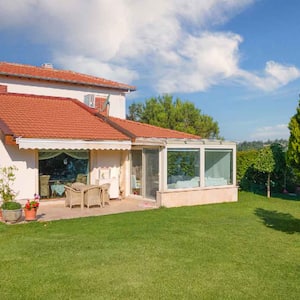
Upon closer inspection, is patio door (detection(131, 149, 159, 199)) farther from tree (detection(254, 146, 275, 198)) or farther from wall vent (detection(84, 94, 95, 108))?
tree (detection(254, 146, 275, 198))

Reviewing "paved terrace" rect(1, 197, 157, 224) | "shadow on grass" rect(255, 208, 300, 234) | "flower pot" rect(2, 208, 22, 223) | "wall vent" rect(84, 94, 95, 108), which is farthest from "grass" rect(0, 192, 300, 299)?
"wall vent" rect(84, 94, 95, 108)

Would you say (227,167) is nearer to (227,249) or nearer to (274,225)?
(274,225)

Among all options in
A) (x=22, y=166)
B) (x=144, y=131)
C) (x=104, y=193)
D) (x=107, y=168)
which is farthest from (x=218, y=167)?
(x=22, y=166)

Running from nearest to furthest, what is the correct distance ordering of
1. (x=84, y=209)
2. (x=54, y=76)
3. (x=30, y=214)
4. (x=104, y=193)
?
(x=30, y=214) → (x=84, y=209) → (x=104, y=193) → (x=54, y=76)

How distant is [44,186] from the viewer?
26625 mm

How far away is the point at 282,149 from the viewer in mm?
33688

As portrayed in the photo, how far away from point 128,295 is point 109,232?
7.85 meters

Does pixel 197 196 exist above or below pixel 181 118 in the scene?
below

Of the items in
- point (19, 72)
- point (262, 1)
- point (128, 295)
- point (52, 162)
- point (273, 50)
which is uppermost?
point (262, 1)

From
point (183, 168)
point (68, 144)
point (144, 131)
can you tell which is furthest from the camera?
point (144, 131)

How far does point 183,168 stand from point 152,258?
A: 49.1 ft

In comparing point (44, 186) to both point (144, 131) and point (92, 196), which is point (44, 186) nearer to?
point (92, 196)

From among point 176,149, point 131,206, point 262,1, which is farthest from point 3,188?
point 262,1

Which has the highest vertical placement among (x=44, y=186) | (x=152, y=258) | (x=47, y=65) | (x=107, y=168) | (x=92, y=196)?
(x=47, y=65)
